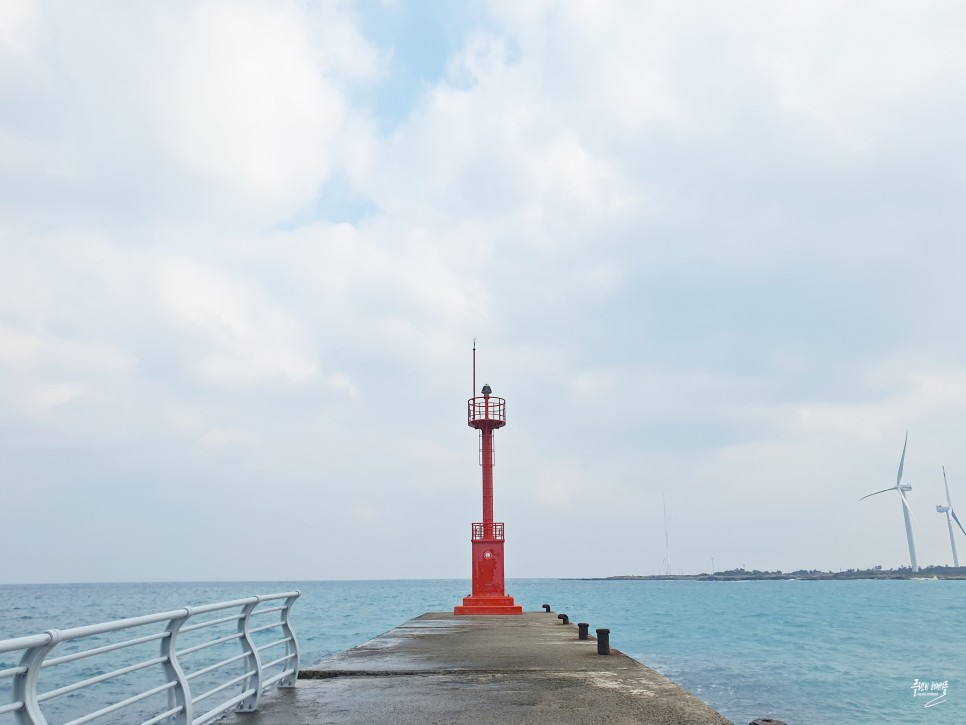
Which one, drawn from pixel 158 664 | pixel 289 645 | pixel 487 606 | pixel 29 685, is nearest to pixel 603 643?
pixel 289 645

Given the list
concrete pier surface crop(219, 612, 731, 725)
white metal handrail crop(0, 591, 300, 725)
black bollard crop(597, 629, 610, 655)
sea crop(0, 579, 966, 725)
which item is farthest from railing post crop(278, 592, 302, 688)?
sea crop(0, 579, 966, 725)

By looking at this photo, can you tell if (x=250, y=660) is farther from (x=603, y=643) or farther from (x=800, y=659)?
(x=800, y=659)

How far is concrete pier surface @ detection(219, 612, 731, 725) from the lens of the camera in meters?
6.23

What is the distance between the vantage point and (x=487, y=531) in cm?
2222

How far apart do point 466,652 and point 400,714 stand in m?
5.03

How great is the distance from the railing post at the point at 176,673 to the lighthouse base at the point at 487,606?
1738 centimetres

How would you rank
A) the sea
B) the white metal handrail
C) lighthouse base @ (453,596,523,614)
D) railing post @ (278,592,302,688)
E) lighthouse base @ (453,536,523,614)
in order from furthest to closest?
lighthouse base @ (453,536,523,614), lighthouse base @ (453,596,523,614), the sea, railing post @ (278,592,302,688), the white metal handrail

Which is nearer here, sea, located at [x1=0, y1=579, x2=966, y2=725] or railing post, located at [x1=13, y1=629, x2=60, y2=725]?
railing post, located at [x1=13, y1=629, x2=60, y2=725]

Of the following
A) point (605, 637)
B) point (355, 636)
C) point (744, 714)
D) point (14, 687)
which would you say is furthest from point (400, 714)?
point (355, 636)

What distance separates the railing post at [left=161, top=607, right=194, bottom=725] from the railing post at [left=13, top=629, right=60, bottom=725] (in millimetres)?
1351

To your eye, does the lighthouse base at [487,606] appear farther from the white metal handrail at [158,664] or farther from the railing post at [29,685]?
the railing post at [29,685]

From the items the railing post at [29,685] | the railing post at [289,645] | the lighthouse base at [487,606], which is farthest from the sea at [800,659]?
the railing post at [29,685]

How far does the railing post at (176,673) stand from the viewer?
4.75 meters

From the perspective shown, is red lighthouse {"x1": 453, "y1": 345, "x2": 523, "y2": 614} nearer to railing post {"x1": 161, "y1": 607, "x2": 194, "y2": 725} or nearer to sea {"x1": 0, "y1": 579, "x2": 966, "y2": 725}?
sea {"x1": 0, "y1": 579, "x2": 966, "y2": 725}
